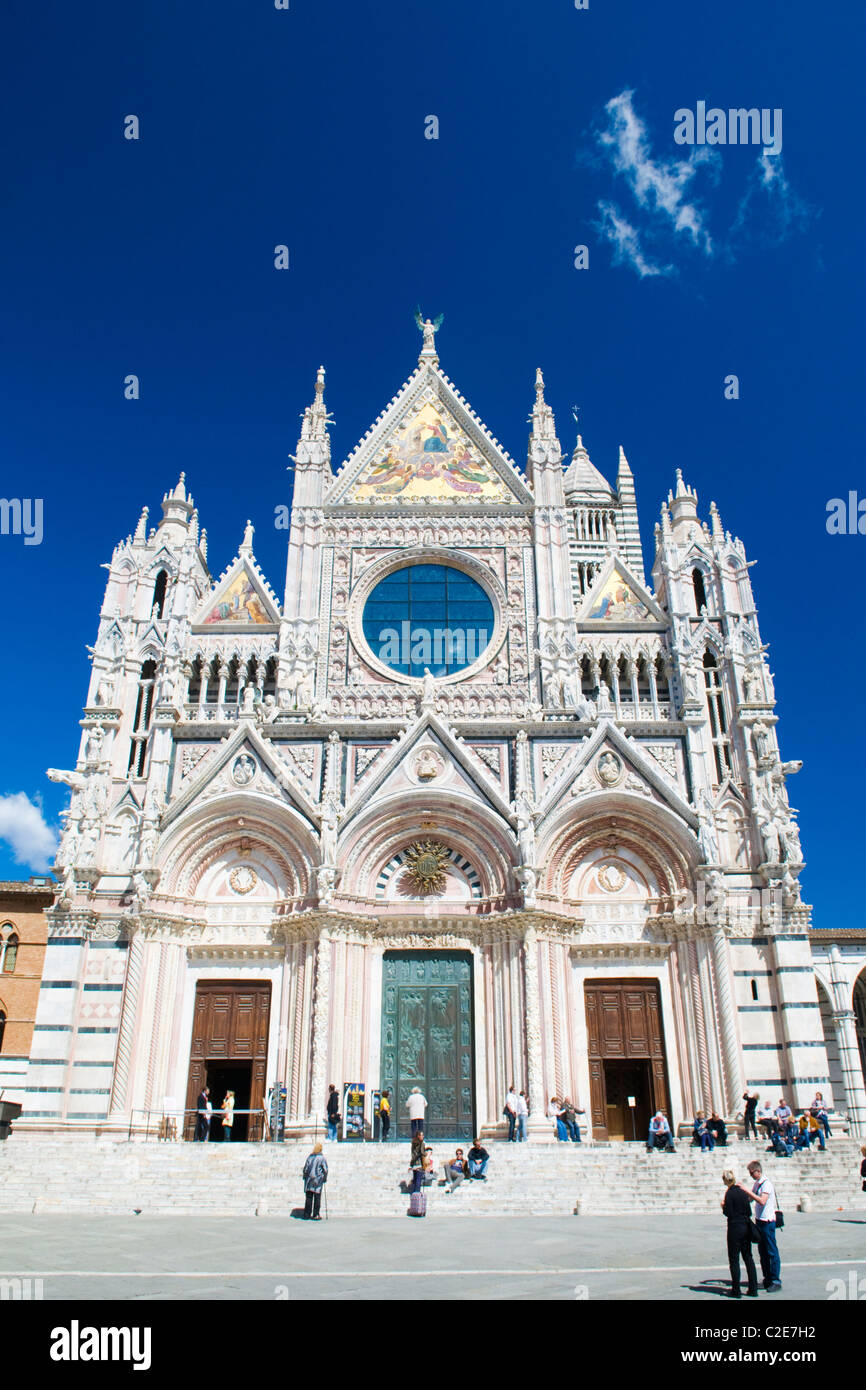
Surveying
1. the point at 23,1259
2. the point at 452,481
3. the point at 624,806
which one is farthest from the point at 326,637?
the point at 23,1259

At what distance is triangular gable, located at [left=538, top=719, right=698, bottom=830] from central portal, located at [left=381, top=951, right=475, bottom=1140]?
4463 mm

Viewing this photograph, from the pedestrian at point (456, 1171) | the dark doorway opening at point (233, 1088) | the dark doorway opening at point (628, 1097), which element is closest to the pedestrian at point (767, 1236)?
the pedestrian at point (456, 1171)

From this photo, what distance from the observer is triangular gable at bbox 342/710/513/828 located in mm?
24484

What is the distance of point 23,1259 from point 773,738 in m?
20.4

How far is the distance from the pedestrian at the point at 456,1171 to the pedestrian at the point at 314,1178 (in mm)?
2633

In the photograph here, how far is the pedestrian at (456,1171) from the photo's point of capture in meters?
16.0

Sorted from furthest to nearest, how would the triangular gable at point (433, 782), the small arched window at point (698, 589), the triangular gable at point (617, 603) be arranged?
the small arched window at point (698, 589), the triangular gable at point (617, 603), the triangular gable at point (433, 782)

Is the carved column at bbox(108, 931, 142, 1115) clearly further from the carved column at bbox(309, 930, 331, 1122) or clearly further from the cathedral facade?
the carved column at bbox(309, 930, 331, 1122)

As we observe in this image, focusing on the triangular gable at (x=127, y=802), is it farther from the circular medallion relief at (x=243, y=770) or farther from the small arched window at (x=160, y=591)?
the small arched window at (x=160, y=591)

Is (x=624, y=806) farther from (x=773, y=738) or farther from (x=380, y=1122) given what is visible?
(x=380, y=1122)

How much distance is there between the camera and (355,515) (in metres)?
29.2

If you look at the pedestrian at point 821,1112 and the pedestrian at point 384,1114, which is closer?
the pedestrian at point 821,1112

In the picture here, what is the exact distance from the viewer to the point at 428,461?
1192 inches

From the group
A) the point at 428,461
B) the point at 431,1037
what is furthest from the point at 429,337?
the point at 431,1037
